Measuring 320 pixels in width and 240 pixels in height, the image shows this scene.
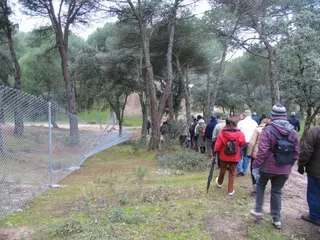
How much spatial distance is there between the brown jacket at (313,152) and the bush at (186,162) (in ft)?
16.1

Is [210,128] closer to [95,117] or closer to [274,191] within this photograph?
[274,191]

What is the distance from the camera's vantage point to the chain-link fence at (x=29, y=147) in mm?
5297

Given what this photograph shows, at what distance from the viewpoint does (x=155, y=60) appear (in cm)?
2197

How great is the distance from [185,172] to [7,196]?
4.97m

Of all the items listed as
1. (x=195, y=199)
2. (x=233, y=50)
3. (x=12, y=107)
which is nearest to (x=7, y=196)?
(x=12, y=107)

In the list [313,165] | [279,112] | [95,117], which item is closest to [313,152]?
[313,165]

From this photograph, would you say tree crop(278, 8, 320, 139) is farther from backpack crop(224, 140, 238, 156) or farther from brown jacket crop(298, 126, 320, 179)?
brown jacket crop(298, 126, 320, 179)

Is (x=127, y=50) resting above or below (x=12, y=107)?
above

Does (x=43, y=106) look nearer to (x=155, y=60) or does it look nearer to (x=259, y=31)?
(x=259, y=31)

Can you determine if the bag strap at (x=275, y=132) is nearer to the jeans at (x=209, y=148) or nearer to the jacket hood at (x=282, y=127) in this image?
the jacket hood at (x=282, y=127)

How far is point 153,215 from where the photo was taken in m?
4.95

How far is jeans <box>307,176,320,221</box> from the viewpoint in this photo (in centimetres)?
482

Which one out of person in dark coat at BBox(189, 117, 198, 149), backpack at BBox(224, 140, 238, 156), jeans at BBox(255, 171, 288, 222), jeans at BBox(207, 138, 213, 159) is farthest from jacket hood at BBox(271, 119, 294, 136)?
person in dark coat at BBox(189, 117, 198, 149)

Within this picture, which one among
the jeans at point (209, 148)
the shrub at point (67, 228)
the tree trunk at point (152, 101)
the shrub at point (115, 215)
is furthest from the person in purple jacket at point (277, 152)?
the tree trunk at point (152, 101)
